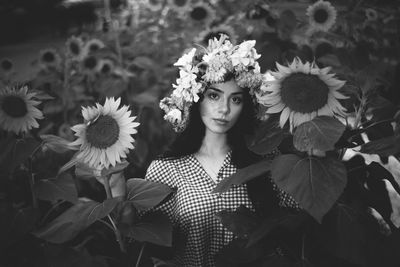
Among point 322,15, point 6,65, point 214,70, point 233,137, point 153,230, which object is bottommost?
point 153,230

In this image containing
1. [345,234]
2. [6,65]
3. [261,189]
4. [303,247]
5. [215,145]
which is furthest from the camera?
[6,65]

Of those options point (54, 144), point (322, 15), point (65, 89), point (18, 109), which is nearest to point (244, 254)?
point (54, 144)

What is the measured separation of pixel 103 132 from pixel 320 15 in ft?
5.20

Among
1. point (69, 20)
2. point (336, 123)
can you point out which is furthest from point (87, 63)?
point (69, 20)

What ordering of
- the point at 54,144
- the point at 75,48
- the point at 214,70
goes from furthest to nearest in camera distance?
1. the point at 75,48
2. the point at 214,70
3. the point at 54,144

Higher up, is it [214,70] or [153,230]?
[214,70]

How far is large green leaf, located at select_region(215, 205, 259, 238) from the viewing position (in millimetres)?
1178

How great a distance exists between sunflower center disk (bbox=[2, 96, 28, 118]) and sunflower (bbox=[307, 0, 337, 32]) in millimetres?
1604

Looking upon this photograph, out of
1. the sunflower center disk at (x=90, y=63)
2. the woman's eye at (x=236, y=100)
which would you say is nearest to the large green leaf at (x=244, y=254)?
the woman's eye at (x=236, y=100)

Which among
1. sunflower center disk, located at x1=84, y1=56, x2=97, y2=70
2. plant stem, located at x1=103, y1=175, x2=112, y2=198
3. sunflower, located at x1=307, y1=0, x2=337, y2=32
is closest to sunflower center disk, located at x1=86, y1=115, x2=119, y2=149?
plant stem, located at x1=103, y1=175, x2=112, y2=198

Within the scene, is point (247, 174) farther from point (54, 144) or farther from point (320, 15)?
point (320, 15)

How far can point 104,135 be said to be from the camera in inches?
44.3

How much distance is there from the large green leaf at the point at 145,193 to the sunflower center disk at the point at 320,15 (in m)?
1.49

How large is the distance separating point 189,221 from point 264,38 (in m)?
1.34
